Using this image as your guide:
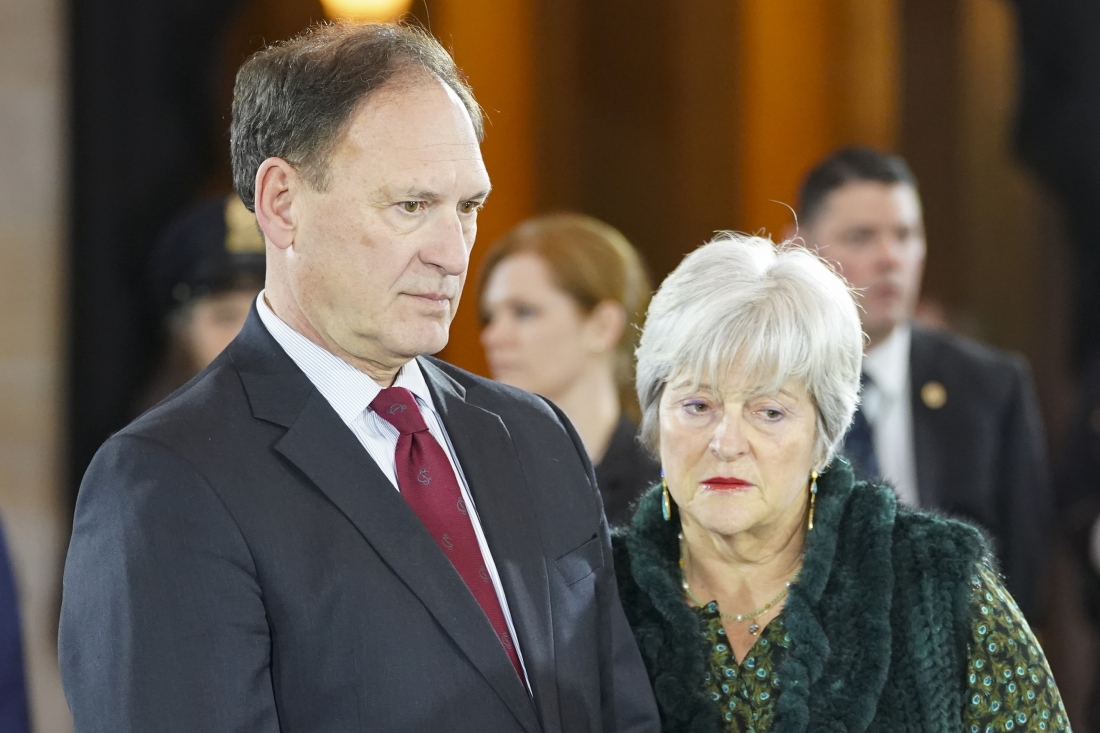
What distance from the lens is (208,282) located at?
3.42 m

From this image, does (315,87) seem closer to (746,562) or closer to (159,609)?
(159,609)

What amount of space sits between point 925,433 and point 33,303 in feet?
8.85

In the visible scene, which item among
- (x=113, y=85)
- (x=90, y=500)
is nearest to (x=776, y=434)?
(x=90, y=500)

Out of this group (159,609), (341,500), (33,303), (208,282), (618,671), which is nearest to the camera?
(159,609)

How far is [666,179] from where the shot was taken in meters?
5.05

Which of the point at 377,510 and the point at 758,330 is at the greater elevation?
the point at 758,330

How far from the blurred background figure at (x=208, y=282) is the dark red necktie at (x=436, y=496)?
1.66 m

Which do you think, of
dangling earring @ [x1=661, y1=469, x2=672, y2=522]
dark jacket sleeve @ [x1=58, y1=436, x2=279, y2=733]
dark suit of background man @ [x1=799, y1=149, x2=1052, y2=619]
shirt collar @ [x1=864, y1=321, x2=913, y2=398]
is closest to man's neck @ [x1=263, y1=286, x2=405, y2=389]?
dark jacket sleeve @ [x1=58, y1=436, x2=279, y2=733]

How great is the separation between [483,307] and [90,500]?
90.9 inches

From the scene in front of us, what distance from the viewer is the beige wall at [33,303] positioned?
13.6 ft

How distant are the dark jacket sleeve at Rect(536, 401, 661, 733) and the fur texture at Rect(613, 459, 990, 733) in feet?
0.36

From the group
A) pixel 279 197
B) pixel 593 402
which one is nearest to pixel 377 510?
pixel 279 197

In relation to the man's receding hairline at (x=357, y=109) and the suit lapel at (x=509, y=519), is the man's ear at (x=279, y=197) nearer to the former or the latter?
the man's receding hairline at (x=357, y=109)

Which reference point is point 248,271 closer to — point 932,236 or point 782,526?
point 782,526
